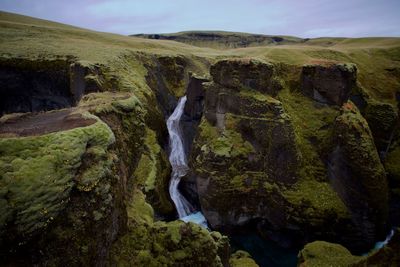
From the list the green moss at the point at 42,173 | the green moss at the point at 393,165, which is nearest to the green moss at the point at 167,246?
the green moss at the point at 42,173

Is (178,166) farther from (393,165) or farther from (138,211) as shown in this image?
(393,165)

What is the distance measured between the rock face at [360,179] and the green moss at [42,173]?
23.6 meters

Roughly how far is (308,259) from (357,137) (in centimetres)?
1455

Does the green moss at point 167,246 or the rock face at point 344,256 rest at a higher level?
the green moss at point 167,246

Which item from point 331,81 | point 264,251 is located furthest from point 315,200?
point 331,81

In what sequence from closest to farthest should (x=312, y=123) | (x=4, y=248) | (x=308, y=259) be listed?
(x=4, y=248) → (x=308, y=259) → (x=312, y=123)

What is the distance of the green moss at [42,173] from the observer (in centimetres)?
973

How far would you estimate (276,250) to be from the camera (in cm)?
2717

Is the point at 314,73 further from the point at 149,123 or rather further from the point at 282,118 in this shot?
the point at 149,123

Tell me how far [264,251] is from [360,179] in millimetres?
11350

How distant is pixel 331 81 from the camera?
1227 inches

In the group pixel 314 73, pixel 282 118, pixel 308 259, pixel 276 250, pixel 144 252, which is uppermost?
pixel 314 73

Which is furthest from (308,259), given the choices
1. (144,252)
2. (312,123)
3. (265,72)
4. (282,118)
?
(265,72)

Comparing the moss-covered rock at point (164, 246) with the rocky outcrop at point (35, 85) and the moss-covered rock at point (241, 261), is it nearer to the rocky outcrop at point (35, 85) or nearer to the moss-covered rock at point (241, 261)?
the moss-covered rock at point (241, 261)
